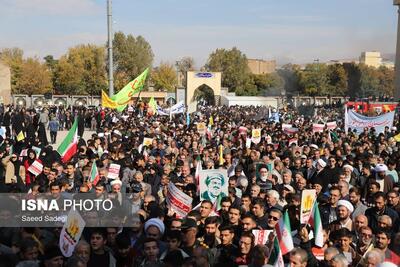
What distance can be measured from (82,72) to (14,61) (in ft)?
46.3

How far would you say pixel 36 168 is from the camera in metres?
10.9

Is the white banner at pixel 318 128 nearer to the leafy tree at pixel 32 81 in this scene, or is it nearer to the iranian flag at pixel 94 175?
the iranian flag at pixel 94 175

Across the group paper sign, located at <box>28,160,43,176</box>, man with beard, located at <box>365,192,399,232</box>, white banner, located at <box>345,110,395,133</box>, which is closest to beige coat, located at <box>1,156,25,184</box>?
paper sign, located at <box>28,160,43,176</box>

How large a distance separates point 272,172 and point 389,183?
207 centimetres

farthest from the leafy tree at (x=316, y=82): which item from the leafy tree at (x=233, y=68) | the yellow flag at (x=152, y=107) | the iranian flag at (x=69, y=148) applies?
the iranian flag at (x=69, y=148)

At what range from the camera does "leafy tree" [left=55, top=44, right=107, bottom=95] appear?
248 ft

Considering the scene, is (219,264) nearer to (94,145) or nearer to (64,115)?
(94,145)

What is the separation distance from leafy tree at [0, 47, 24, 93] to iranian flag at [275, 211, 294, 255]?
7640 centimetres

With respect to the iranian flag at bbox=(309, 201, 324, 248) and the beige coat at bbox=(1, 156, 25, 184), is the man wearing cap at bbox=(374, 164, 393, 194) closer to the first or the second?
the iranian flag at bbox=(309, 201, 324, 248)

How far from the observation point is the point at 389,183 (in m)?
9.48

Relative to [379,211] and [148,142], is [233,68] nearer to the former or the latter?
[148,142]

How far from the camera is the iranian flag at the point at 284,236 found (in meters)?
5.66

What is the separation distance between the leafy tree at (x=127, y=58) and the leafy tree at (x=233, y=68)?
1465cm

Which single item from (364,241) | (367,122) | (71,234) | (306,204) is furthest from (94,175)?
(367,122)
